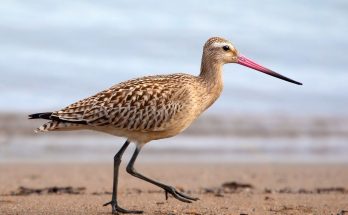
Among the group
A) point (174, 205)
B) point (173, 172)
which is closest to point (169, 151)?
point (173, 172)

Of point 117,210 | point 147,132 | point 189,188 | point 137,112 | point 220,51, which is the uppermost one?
point 220,51

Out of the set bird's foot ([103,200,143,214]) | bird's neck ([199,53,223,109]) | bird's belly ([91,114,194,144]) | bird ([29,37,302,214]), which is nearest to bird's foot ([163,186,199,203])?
bird ([29,37,302,214])

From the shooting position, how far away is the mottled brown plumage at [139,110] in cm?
961

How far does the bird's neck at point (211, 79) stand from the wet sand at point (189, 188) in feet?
4.07

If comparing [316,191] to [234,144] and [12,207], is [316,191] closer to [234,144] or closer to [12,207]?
[12,207]

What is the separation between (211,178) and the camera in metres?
14.3

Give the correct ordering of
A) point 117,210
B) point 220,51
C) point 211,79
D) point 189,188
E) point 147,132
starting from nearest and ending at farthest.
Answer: point 117,210
point 147,132
point 211,79
point 220,51
point 189,188

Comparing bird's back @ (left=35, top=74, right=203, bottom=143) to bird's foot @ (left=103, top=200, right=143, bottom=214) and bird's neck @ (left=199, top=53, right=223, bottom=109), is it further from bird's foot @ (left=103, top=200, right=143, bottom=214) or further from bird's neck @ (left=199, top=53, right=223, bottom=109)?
bird's foot @ (left=103, top=200, right=143, bottom=214)

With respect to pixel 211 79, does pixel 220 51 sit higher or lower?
higher

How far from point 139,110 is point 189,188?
3152mm

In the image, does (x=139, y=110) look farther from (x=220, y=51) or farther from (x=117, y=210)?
(x=220, y=51)

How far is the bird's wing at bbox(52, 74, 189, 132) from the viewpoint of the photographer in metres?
9.62

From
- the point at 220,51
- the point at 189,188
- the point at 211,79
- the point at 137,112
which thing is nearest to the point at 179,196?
the point at 137,112

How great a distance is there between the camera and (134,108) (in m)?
9.65
